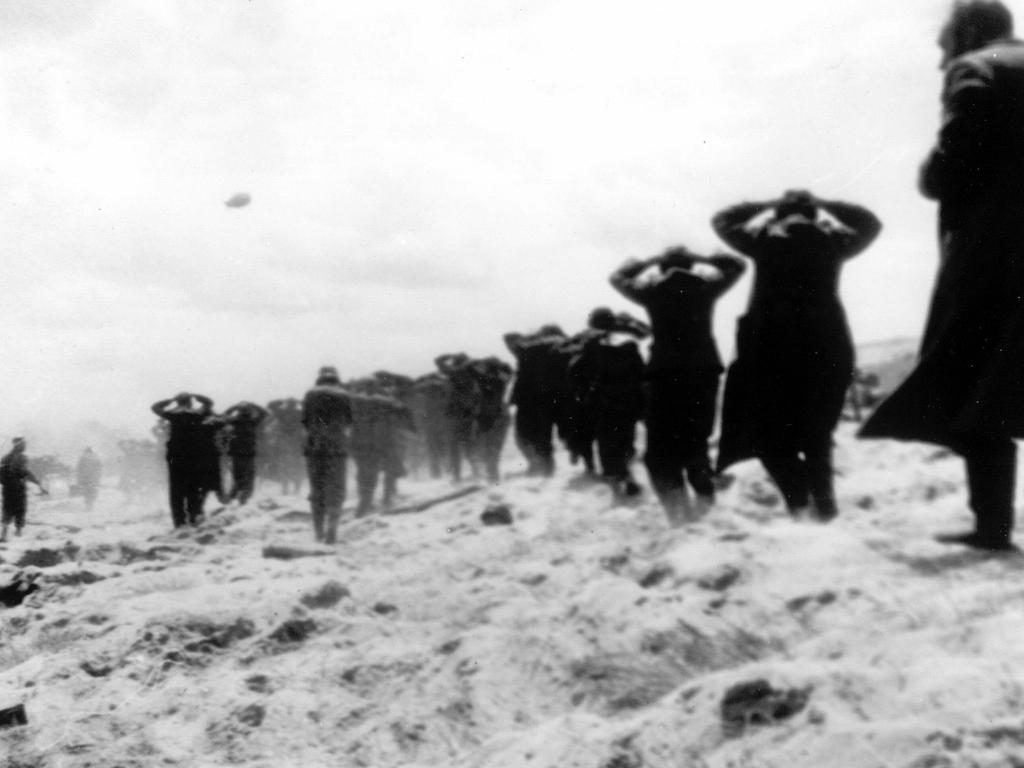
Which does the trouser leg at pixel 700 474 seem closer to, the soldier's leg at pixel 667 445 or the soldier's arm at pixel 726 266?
the soldier's leg at pixel 667 445

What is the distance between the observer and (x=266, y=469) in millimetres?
19859

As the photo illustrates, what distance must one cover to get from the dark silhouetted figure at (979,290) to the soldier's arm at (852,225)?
1408 mm

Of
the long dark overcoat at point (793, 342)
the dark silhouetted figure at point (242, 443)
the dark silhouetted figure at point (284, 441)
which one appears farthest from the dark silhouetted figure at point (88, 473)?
the long dark overcoat at point (793, 342)

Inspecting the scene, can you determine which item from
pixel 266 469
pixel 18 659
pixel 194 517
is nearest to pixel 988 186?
pixel 18 659

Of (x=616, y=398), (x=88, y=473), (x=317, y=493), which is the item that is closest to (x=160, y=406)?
(x=317, y=493)

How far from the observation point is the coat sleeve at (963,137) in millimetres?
3055

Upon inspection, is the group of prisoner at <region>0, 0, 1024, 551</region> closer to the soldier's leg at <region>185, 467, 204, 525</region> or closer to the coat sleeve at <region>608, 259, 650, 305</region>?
the coat sleeve at <region>608, 259, 650, 305</region>

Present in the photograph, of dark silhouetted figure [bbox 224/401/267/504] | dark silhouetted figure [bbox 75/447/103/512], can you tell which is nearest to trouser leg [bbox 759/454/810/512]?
dark silhouetted figure [bbox 224/401/267/504]

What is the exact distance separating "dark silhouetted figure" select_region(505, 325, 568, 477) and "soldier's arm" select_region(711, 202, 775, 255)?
Answer: 576 cm

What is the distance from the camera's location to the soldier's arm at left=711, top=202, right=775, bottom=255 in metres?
4.79

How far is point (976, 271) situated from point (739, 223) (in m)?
1.78

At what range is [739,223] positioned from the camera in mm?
4828

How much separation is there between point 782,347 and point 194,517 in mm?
8599

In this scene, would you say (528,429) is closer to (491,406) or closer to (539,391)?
(539,391)
